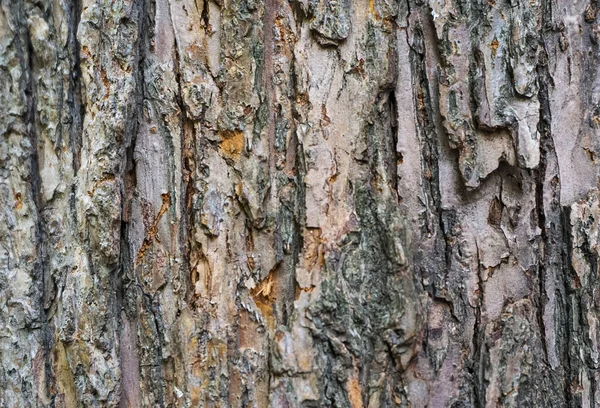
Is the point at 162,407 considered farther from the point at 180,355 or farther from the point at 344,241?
the point at 344,241

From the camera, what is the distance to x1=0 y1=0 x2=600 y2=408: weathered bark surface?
922mm

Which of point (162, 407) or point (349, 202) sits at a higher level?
point (349, 202)

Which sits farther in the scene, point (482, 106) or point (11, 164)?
point (11, 164)

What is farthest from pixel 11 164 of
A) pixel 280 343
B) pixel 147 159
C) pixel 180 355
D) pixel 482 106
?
pixel 482 106

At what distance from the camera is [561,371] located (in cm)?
97

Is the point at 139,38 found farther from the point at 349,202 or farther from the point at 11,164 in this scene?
the point at 349,202

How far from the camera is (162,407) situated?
95 centimetres

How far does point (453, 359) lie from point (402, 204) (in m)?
0.29

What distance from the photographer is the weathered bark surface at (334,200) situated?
0.92 metres

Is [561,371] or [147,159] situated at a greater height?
[147,159]

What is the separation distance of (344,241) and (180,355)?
35 cm

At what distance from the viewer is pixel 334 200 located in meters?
0.92

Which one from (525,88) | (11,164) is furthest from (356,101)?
(11,164)

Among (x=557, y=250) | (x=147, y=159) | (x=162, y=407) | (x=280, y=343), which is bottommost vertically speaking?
(x=162, y=407)
